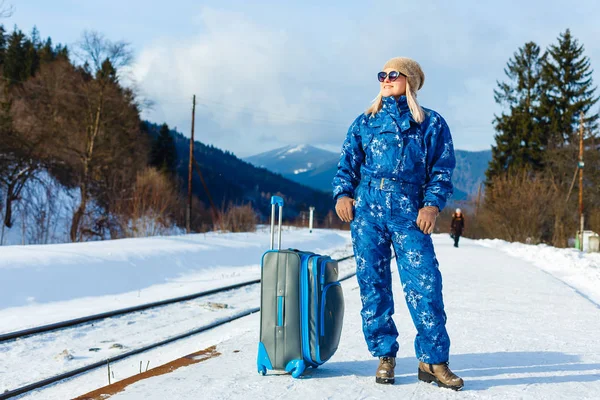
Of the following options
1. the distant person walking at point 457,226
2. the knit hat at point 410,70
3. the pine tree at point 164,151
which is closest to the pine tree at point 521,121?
the distant person walking at point 457,226

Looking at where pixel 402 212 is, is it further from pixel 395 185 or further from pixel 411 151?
pixel 411 151

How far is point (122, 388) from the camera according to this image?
290 centimetres

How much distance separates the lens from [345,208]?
3297 mm

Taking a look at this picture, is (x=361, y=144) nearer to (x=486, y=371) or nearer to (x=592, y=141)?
(x=486, y=371)

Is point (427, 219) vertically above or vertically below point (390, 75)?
below

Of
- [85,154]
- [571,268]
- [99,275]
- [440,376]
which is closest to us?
[440,376]

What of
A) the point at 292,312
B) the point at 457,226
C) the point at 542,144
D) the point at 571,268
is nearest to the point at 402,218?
the point at 292,312

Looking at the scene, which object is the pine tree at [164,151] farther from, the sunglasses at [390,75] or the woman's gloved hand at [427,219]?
→ the woman's gloved hand at [427,219]

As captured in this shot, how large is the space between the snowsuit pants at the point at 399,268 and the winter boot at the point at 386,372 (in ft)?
0.15

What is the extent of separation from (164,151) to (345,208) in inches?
2371

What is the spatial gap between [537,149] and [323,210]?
80587mm

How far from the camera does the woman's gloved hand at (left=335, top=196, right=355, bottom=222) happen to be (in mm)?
3291

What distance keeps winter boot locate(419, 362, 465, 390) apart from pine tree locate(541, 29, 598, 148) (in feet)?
140

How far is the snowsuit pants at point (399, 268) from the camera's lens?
122 inches
